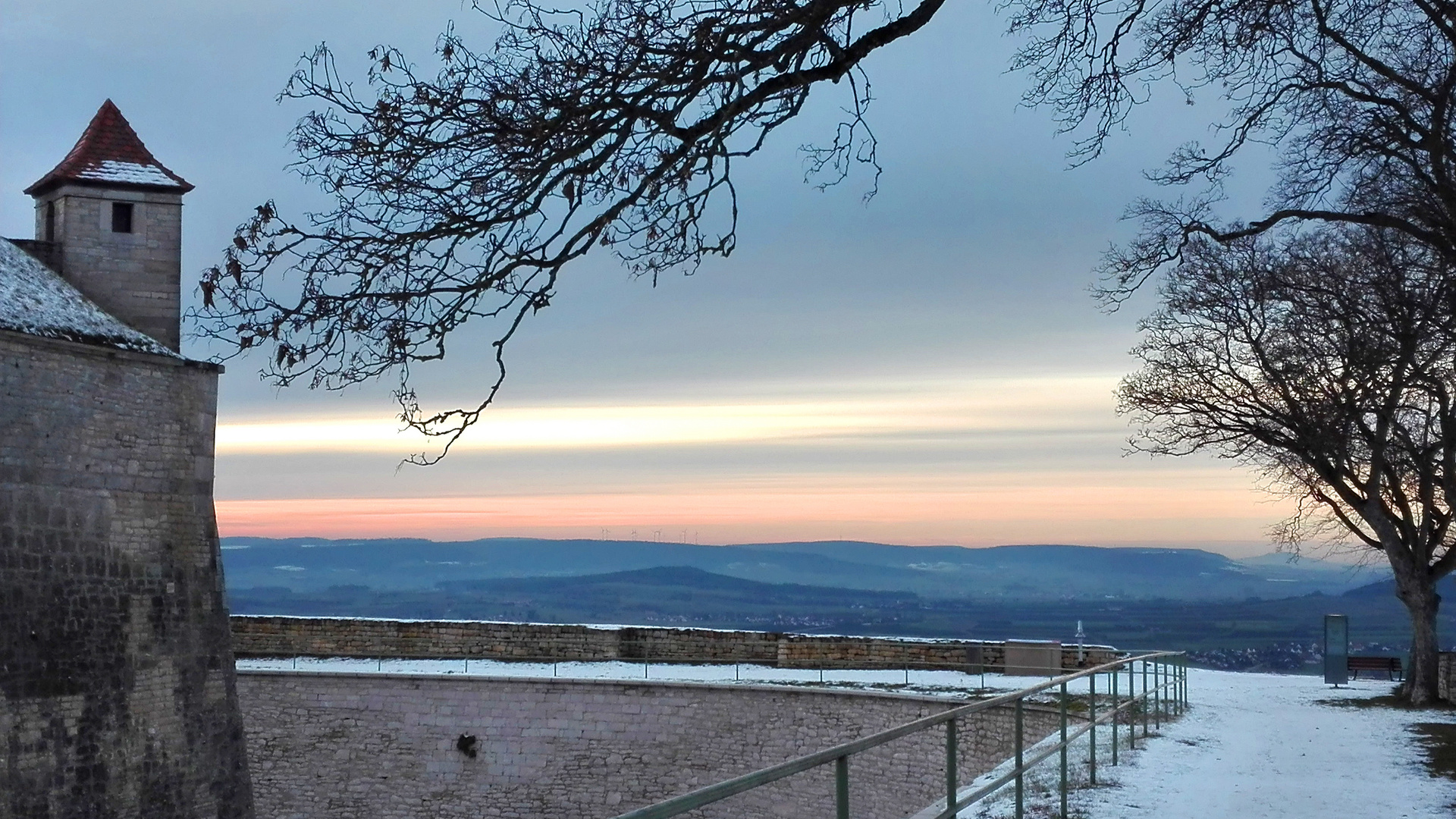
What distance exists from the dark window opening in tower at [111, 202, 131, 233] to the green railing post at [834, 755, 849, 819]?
23940mm

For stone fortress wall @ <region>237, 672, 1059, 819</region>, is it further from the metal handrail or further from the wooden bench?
the wooden bench

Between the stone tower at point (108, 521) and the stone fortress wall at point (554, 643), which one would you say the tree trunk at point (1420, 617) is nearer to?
the stone fortress wall at point (554, 643)

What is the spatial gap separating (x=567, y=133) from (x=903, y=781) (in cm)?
1804

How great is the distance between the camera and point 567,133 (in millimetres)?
6410

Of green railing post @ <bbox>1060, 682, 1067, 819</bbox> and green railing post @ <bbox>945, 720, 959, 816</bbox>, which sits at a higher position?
green railing post @ <bbox>945, 720, 959, 816</bbox>

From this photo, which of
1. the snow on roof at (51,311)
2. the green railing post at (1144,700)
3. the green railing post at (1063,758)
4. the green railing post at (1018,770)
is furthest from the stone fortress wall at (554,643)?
the green railing post at (1018,770)

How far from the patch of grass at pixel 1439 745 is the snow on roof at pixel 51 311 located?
20341 millimetres

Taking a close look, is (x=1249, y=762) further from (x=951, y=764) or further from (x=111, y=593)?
(x=111, y=593)

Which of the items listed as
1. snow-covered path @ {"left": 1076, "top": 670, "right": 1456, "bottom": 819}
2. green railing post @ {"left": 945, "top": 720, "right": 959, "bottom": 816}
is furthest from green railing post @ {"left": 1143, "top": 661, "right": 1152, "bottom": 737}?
green railing post @ {"left": 945, "top": 720, "right": 959, "bottom": 816}

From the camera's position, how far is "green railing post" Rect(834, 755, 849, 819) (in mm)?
4996

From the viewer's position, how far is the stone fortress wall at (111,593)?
70.1 feet

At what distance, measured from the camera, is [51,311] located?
75.0 feet

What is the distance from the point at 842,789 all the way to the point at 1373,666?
3095 centimetres

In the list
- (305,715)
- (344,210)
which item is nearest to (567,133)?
(344,210)
